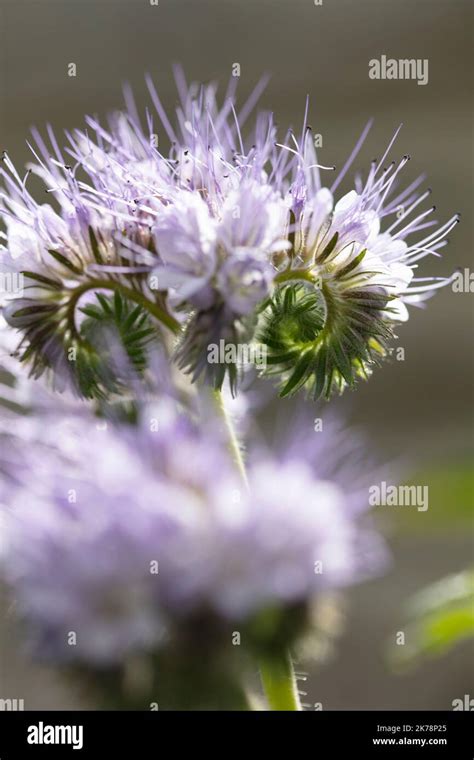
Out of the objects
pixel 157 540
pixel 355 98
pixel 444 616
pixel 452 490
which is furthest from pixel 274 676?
pixel 355 98

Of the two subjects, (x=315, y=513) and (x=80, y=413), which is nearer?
(x=315, y=513)

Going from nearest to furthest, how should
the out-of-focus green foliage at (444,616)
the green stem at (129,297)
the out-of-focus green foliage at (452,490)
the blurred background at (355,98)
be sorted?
the green stem at (129,297) < the out-of-focus green foliage at (444,616) < the out-of-focus green foliage at (452,490) < the blurred background at (355,98)

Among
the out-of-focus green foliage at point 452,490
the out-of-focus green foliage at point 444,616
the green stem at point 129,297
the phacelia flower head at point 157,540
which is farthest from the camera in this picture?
the out-of-focus green foliage at point 452,490

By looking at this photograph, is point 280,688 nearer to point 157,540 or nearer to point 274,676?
point 274,676

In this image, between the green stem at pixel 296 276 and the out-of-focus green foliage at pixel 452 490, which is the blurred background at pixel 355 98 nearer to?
the out-of-focus green foliage at pixel 452 490

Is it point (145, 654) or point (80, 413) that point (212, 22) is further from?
point (145, 654)

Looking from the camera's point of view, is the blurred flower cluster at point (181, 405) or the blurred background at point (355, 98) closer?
the blurred flower cluster at point (181, 405)

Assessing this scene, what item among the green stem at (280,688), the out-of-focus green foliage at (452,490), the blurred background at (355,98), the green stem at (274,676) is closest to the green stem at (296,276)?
the green stem at (274,676)

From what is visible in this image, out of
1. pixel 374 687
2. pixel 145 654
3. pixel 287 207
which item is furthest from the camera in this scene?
pixel 374 687
